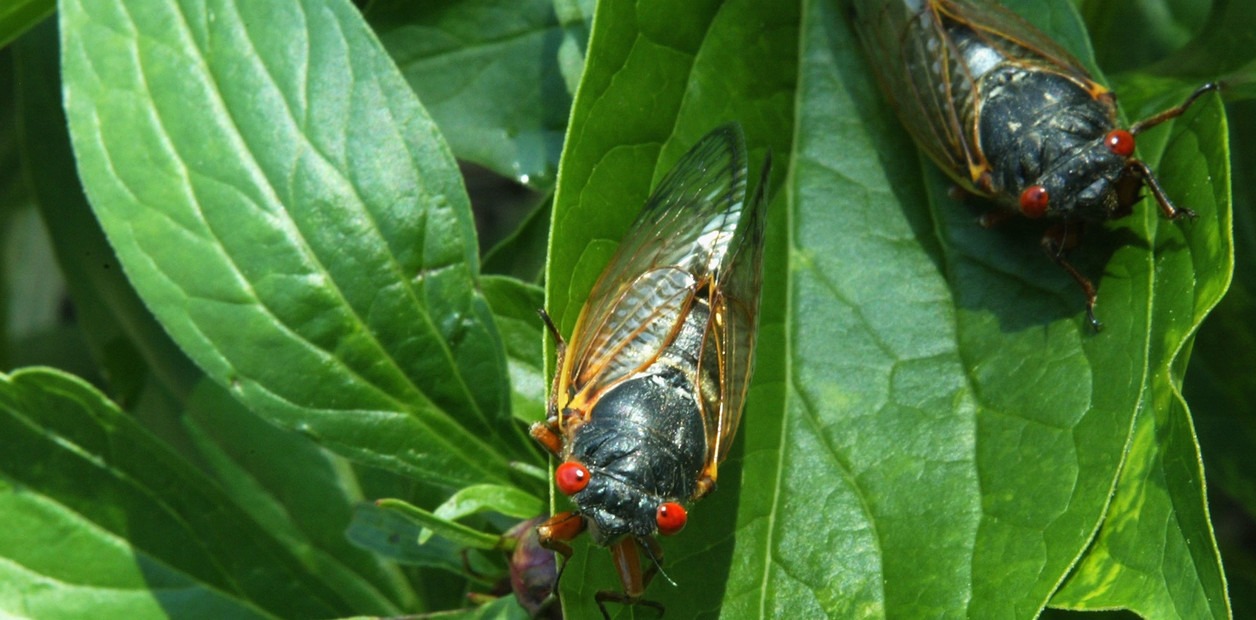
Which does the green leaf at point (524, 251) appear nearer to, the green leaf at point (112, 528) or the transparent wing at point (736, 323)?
the transparent wing at point (736, 323)

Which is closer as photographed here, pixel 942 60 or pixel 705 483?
pixel 705 483

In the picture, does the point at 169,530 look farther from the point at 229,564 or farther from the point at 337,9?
the point at 337,9

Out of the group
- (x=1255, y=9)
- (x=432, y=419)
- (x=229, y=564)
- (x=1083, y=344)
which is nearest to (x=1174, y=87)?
(x=1255, y=9)

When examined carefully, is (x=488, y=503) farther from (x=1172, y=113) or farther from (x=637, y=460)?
(x=1172, y=113)

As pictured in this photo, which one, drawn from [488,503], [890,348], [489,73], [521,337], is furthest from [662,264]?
[489,73]

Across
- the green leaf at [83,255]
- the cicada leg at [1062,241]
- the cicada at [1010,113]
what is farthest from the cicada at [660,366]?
the green leaf at [83,255]

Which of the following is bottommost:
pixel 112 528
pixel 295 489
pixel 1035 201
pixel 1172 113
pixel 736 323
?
pixel 295 489

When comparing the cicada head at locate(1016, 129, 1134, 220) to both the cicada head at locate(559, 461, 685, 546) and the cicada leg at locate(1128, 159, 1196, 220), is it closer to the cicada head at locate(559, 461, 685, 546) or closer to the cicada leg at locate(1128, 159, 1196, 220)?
the cicada leg at locate(1128, 159, 1196, 220)

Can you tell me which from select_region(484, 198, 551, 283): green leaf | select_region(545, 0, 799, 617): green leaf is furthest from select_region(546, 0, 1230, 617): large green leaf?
select_region(484, 198, 551, 283): green leaf
